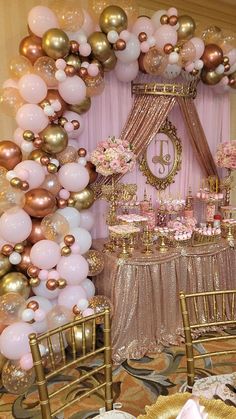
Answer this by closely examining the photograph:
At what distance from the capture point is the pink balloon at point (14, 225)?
2.42m

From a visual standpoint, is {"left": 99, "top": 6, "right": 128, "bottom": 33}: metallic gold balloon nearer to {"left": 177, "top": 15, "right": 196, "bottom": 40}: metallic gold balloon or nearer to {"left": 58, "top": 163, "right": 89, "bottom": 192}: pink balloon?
{"left": 177, "top": 15, "right": 196, "bottom": 40}: metallic gold balloon

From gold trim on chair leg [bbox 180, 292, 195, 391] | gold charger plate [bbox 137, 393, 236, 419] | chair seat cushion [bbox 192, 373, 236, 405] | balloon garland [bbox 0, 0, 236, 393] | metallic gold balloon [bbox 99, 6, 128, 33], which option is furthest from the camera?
metallic gold balloon [bbox 99, 6, 128, 33]

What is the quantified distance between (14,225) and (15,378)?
1.00 metres

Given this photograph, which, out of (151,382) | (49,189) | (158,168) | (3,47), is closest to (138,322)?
(151,382)

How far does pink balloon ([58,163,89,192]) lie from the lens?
273 cm

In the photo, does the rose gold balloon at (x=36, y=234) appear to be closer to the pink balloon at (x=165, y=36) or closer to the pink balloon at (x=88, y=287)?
the pink balloon at (x=88, y=287)

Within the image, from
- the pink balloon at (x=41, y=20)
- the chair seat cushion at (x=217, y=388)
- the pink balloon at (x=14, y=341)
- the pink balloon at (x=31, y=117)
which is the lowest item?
the pink balloon at (x=14, y=341)

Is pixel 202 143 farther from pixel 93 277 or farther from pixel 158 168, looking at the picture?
pixel 93 277

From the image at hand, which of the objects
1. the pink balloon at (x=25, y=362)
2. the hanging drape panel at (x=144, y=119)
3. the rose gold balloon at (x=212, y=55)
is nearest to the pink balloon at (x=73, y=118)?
the hanging drape panel at (x=144, y=119)

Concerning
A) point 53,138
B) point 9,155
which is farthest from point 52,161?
point 9,155

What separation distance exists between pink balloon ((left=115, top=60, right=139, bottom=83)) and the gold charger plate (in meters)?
2.57

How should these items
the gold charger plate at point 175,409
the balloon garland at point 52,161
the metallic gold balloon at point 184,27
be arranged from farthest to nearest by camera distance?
the metallic gold balloon at point 184,27 < the balloon garland at point 52,161 < the gold charger plate at point 175,409

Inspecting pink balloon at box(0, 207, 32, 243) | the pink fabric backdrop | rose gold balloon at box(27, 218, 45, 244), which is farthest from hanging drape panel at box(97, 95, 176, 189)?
pink balloon at box(0, 207, 32, 243)

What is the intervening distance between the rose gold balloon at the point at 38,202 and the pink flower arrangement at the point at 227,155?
5.95 feet
